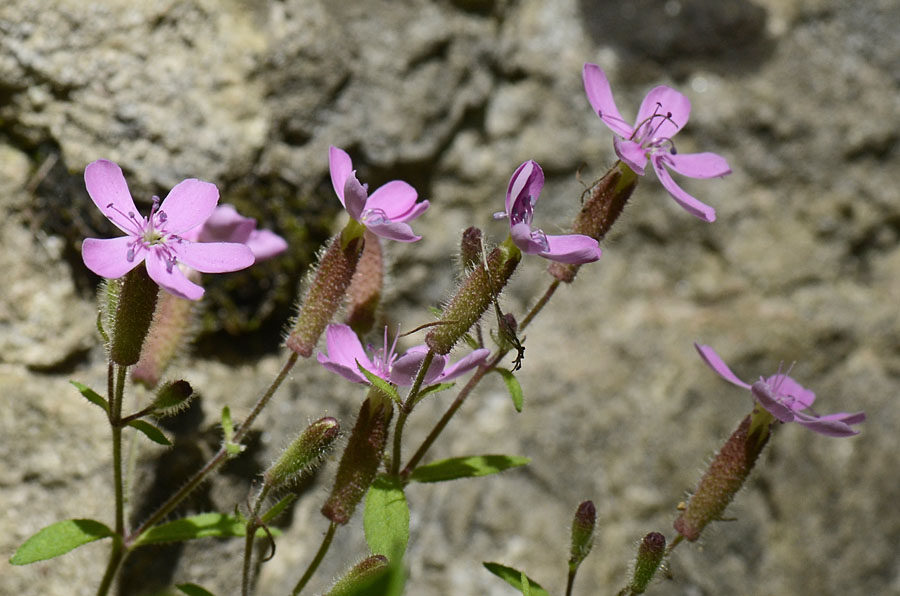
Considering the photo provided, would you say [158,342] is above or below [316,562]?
above

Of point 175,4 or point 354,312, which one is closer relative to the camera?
point 354,312

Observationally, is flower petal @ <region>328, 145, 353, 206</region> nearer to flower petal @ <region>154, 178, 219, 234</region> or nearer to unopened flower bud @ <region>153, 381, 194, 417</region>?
flower petal @ <region>154, 178, 219, 234</region>

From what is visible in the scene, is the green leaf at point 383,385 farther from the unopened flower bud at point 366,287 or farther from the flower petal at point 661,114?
the flower petal at point 661,114

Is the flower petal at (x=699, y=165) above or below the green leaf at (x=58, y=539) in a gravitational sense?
above

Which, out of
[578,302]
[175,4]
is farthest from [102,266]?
[578,302]

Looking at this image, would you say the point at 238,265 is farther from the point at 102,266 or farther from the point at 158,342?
the point at 158,342

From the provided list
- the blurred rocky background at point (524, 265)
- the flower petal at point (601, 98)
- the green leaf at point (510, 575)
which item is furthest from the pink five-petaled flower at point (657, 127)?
the green leaf at point (510, 575)
